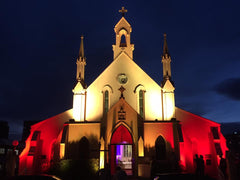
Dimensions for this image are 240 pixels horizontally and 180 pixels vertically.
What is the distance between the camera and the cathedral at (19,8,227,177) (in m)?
20.5

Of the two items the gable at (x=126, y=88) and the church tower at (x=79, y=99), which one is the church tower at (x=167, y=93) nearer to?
the gable at (x=126, y=88)

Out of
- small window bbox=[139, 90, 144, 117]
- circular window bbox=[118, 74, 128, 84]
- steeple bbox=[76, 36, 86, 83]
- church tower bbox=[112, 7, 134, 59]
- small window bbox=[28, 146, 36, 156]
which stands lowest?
small window bbox=[28, 146, 36, 156]

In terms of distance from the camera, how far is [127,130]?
21.4m

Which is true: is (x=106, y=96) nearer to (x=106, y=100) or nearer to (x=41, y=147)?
(x=106, y=100)

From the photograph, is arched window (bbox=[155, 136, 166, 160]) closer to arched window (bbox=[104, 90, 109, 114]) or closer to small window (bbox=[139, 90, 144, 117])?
small window (bbox=[139, 90, 144, 117])

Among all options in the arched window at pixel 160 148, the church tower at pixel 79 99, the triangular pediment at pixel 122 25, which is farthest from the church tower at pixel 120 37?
the arched window at pixel 160 148

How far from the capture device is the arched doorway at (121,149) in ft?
68.0

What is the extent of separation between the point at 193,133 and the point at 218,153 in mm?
3237

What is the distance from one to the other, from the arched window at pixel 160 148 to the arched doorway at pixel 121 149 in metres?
2.48

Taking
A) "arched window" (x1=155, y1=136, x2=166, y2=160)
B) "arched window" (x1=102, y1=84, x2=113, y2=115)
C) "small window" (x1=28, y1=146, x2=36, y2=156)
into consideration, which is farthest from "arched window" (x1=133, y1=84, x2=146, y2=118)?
"small window" (x1=28, y1=146, x2=36, y2=156)

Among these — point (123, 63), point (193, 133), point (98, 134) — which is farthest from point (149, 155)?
point (123, 63)

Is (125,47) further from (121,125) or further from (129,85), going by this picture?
(121,125)

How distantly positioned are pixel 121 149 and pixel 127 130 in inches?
225

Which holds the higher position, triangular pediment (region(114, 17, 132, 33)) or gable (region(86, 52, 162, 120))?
triangular pediment (region(114, 17, 132, 33))
